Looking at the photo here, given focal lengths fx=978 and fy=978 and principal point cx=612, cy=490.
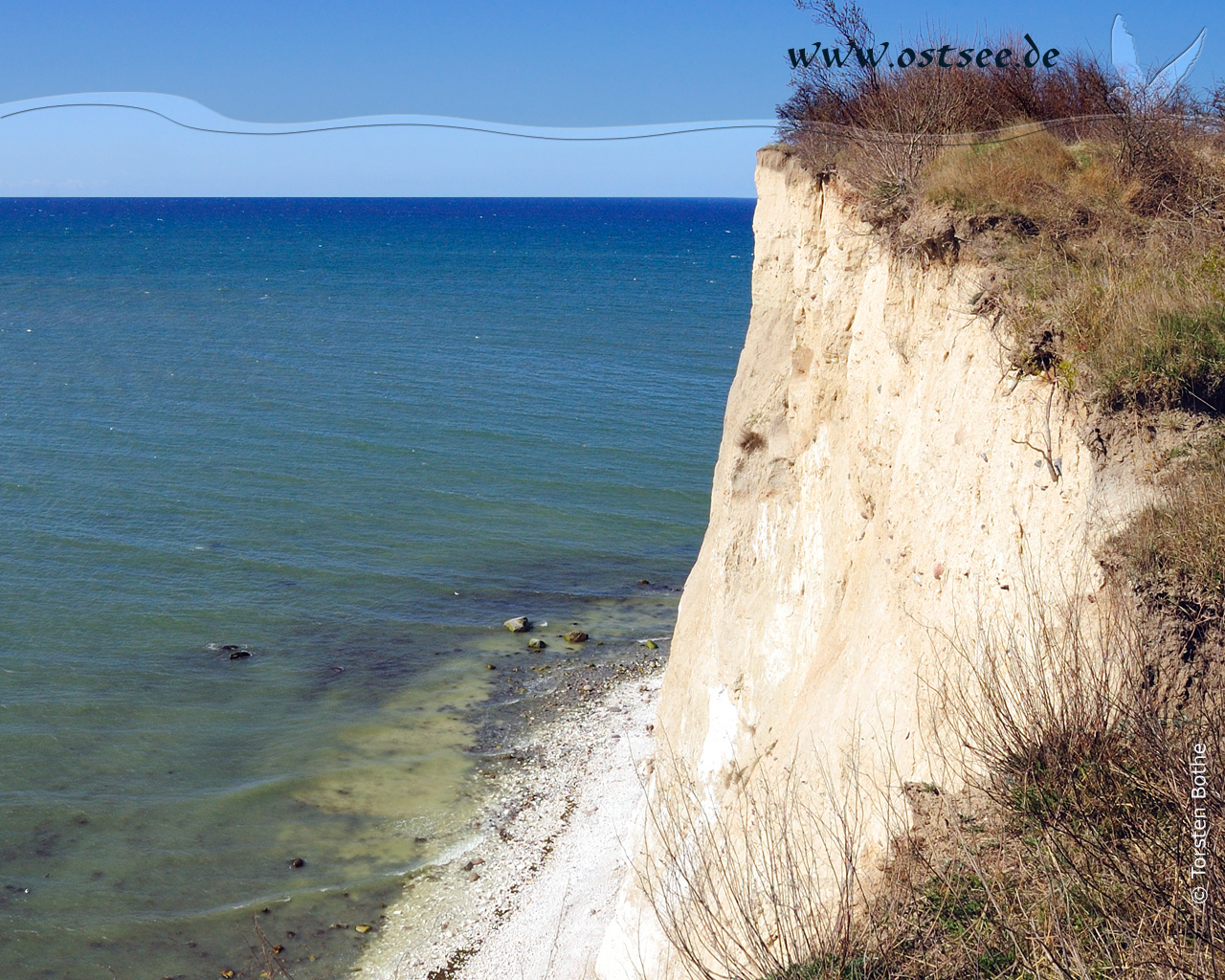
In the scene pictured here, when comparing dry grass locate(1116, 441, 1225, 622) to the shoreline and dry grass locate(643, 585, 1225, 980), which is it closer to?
dry grass locate(643, 585, 1225, 980)

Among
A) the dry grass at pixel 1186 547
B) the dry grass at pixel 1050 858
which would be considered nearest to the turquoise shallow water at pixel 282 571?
the dry grass at pixel 1050 858

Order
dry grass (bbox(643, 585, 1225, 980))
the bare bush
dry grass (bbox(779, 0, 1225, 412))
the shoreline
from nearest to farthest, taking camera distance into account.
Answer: dry grass (bbox(643, 585, 1225, 980))
the bare bush
dry grass (bbox(779, 0, 1225, 412))
the shoreline

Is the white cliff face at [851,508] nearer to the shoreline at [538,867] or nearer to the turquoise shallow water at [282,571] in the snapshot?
the shoreline at [538,867]

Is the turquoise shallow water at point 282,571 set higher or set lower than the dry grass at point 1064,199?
lower

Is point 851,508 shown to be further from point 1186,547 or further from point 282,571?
point 282,571

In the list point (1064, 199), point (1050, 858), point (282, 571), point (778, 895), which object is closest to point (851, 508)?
point (1064, 199)

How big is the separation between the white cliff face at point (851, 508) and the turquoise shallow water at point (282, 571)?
6.89 metres

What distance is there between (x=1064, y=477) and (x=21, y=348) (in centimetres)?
5313

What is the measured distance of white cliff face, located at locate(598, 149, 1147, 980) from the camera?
685 cm

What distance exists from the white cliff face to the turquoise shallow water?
6890 millimetres

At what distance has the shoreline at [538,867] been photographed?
42.2ft

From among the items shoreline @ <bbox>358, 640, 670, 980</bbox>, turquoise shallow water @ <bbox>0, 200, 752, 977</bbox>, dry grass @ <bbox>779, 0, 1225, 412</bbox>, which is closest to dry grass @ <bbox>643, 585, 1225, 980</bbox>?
dry grass @ <bbox>779, 0, 1225, 412</bbox>

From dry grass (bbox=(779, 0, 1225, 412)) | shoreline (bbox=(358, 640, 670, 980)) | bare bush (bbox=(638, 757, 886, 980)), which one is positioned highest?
dry grass (bbox=(779, 0, 1225, 412))

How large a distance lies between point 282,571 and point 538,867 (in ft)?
44.1
